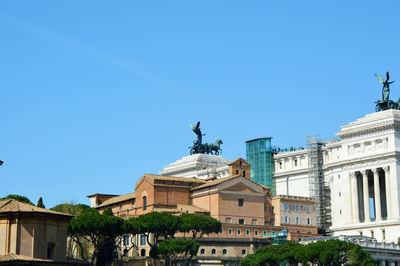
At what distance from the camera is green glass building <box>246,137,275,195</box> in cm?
14962

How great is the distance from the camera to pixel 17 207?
6203 centimetres

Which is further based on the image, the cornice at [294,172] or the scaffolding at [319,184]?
the cornice at [294,172]

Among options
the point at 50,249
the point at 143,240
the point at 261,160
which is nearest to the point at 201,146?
the point at 261,160

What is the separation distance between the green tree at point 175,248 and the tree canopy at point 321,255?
25.5ft

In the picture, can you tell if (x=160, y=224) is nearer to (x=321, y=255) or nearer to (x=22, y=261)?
(x=321, y=255)

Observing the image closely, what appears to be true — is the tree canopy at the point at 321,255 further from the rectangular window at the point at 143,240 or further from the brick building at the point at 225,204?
the rectangular window at the point at 143,240

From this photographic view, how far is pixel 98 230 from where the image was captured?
94125 mm

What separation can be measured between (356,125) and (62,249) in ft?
250

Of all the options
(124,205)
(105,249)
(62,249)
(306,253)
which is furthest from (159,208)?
(62,249)

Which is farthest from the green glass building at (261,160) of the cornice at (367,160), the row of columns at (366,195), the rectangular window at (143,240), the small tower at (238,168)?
the rectangular window at (143,240)

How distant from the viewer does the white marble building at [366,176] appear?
404 feet

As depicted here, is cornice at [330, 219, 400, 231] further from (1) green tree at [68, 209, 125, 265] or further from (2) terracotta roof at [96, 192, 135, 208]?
(1) green tree at [68, 209, 125, 265]

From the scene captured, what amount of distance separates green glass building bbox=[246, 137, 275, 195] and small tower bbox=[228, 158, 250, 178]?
17239 mm

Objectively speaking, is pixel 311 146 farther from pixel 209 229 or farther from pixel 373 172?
pixel 209 229
